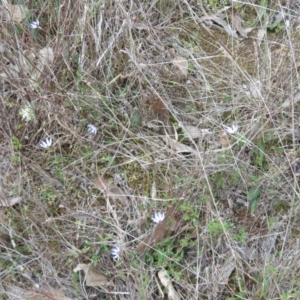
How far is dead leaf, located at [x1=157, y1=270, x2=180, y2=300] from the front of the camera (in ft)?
5.54

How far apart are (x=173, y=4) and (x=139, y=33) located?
20 centimetres

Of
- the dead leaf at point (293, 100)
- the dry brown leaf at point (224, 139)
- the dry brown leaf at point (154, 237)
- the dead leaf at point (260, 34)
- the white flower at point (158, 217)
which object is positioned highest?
the dead leaf at point (260, 34)

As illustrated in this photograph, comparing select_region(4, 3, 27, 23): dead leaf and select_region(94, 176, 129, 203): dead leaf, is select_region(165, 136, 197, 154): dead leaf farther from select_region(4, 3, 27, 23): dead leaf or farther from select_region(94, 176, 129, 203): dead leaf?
select_region(4, 3, 27, 23): dead leaf

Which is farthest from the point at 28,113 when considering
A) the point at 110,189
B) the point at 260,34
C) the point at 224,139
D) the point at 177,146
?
the point at 260,34

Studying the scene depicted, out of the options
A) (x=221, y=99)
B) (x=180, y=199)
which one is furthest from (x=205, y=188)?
(x=221, y=99)

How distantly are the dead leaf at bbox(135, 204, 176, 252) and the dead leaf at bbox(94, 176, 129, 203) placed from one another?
6.6 inches

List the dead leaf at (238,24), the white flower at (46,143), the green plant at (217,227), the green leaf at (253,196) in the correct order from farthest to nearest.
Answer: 1. the dead leaf at (238,24)
2. the white flower at (46,143)
3. the green leaf at (253,196)
4. the green plant at (217,227)

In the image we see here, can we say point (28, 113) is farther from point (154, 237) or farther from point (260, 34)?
point (260, 34)

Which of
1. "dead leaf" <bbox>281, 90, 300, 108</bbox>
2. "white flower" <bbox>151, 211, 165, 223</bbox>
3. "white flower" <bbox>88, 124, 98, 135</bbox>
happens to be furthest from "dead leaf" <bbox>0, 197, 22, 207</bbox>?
"dead leaf" <bbox>281, 90, 300, 108</bbox>

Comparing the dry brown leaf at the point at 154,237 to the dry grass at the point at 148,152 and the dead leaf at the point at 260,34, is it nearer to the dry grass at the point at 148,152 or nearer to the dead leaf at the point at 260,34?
the dry grass at the point at 148,152

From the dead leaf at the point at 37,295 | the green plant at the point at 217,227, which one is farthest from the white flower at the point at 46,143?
the green plant at the point at 217,227

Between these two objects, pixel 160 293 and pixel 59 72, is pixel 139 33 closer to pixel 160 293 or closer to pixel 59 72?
pixel 59 72

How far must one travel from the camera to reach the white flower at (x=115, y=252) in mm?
1728

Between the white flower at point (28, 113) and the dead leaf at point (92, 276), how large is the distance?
55 centimetres
